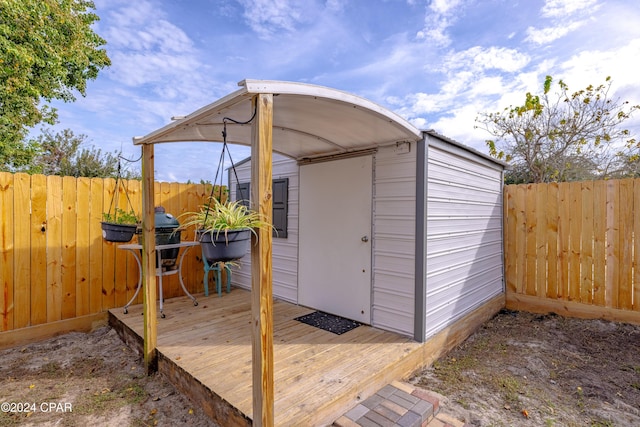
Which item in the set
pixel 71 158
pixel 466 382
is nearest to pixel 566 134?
pixel 466 382

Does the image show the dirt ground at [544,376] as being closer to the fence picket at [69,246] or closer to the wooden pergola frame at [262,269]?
the wooden pergola frame at [262,269]

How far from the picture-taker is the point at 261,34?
4.82 m

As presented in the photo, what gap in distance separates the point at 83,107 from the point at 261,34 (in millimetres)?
8474

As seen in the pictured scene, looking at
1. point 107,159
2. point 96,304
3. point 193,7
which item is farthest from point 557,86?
point 107,159

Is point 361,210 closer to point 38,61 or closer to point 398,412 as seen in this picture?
point 398,412

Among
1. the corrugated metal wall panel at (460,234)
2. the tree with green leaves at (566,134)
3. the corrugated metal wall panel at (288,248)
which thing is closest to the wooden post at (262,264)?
the corrugated metal wall panel at (460,234)

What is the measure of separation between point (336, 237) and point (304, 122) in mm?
1506

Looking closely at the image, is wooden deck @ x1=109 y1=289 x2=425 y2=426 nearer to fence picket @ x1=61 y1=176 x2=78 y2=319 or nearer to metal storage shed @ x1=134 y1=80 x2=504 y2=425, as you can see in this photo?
metal storage shed @ x1=134 y1=80 x2=504 y2=425

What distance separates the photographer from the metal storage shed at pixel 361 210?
168 cm

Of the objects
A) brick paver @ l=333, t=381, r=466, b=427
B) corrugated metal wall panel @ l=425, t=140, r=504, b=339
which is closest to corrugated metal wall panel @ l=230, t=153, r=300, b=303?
corrugated metal wall panel @ l=425, t=140, r=504, b=339

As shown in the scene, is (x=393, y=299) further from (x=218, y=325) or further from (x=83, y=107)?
(x=83, y=107)

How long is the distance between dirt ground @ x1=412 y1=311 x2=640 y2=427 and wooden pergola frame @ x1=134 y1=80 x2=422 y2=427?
5.45 ft

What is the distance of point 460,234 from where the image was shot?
3768mm

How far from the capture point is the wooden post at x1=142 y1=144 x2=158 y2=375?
2768 millimetres
